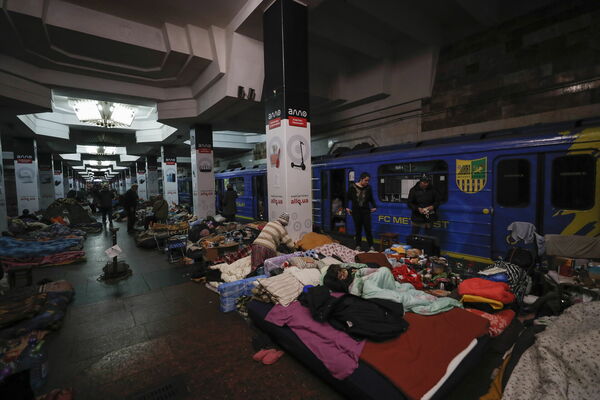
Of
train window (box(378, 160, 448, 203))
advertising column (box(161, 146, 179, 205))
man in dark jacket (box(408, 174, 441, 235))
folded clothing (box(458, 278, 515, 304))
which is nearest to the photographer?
folded clothing (box(458, 278, 515, 304))

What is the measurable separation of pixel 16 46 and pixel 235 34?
18.8 feet

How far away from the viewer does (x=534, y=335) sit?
2434 millimetres

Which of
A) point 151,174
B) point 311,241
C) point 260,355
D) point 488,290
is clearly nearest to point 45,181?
point 151,174

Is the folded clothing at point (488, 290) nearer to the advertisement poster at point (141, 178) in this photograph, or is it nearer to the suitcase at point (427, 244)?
the suitcase at point (427, 244)

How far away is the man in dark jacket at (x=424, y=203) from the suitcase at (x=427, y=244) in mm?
434

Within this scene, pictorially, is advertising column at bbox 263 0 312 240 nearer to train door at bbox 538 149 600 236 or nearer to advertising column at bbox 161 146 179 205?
train door at bbox 538 149 600 236

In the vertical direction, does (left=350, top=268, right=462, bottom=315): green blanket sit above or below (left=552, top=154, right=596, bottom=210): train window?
below

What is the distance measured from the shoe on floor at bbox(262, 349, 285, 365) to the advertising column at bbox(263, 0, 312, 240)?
3271 mm

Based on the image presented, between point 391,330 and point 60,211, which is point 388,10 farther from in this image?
point 60,211

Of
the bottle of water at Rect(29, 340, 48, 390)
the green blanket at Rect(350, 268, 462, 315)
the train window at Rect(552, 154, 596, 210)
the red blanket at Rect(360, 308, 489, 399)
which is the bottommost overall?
the bottle of water at Rect(29, 340, 48, 390)

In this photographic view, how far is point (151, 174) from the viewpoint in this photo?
26.0 m

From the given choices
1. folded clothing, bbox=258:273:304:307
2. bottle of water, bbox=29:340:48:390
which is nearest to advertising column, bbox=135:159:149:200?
bottle of water, bbox=29:340:48:390

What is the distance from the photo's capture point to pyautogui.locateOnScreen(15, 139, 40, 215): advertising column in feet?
46.3

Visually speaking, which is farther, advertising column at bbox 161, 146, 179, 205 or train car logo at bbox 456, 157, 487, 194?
advertising column at bbox 161, 146, 179, 205
